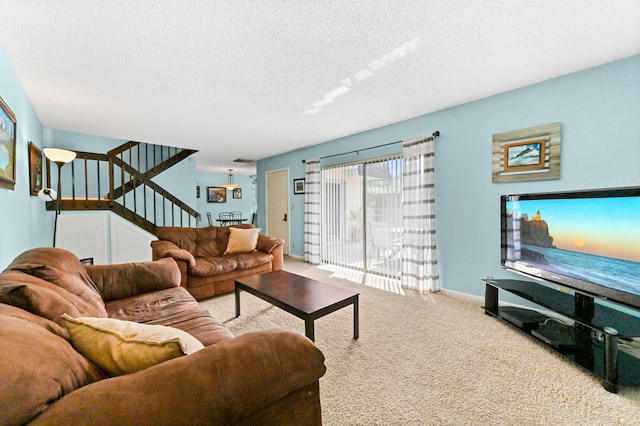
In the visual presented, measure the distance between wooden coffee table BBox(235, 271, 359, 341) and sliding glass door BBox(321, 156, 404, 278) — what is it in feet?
6.18

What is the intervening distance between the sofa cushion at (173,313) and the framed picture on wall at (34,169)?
235 centimetres

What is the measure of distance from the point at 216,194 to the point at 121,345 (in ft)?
33.2

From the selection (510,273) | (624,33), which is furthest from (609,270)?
(624,33)

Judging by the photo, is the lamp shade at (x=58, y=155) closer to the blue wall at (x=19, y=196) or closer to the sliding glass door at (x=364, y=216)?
the blue wall at (x=19, y=196)

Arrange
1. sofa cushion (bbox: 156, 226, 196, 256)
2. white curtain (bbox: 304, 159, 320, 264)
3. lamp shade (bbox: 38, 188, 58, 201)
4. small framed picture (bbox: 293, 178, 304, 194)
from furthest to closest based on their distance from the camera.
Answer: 1. small framed picture (bbox: 293, 178, 304, 194)
2. white curtain (bbox: 304, 159, 320, 264)
3. sofa cushion (bbox: 156, 226, 196, 256)
4. lamp shade (bbox: 38, 188, 58, 201)

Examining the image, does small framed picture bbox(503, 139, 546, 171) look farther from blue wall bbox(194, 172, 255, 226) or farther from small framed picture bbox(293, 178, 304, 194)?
blue wall bbox(194, 172, 255, 226)

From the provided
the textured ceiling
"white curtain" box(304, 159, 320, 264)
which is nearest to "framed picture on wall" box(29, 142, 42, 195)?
the textured ceiling

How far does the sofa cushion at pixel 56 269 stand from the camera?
1407mm

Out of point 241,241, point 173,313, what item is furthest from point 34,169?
point 173,313

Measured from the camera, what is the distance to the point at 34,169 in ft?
10.6

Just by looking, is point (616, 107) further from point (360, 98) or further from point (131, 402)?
point (131, 402)

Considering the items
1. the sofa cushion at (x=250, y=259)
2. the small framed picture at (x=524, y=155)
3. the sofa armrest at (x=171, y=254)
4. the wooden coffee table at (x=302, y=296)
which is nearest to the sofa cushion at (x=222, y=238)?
the sofa cushion at (x=250, y=259)

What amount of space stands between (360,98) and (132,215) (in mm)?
4433

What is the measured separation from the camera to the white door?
246 inches
